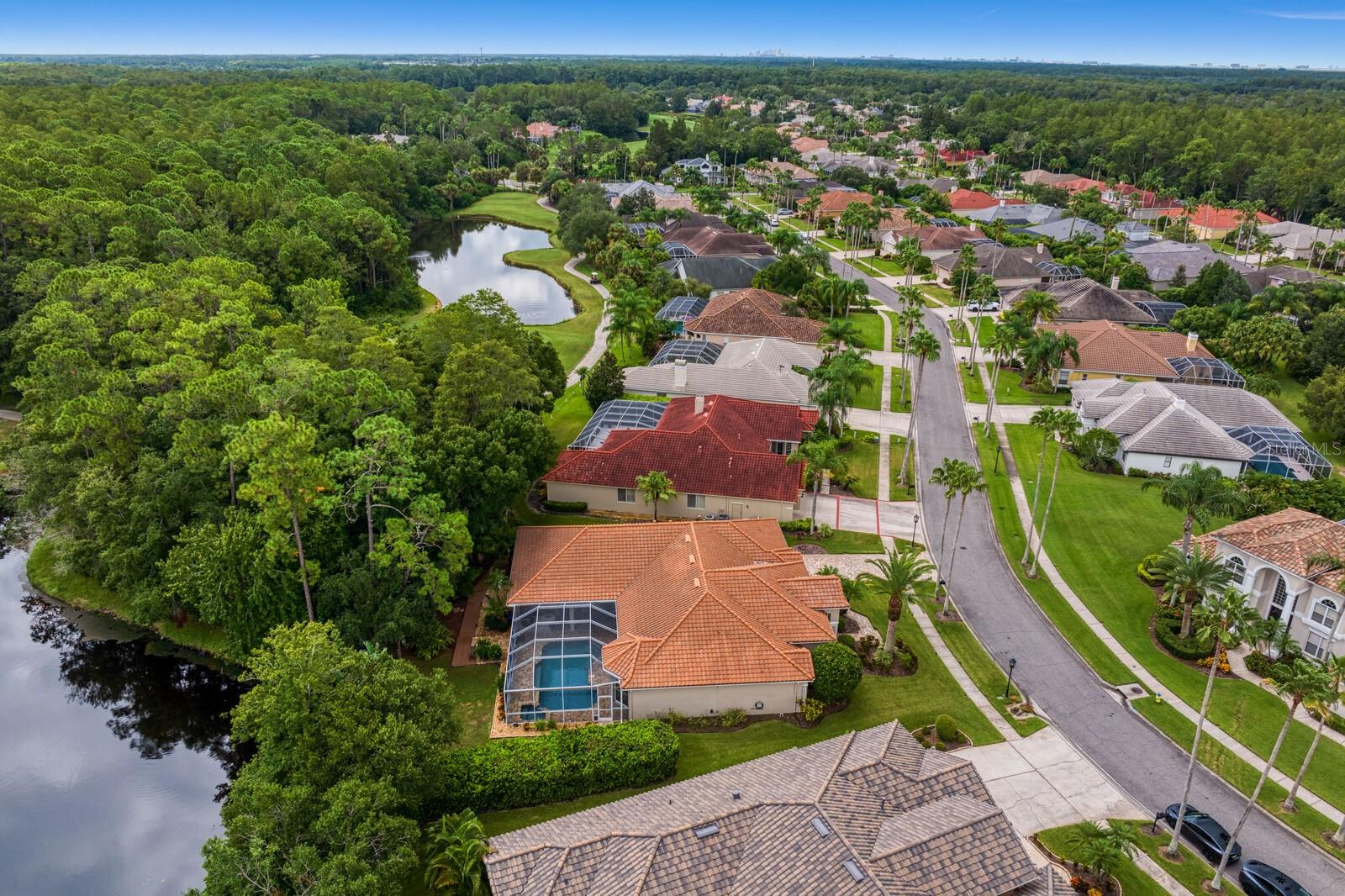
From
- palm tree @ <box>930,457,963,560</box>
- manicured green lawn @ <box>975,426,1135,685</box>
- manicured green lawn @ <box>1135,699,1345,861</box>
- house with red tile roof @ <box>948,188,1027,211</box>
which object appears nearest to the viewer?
manicured green lawn @ <box>1135,699,1345,861</box>

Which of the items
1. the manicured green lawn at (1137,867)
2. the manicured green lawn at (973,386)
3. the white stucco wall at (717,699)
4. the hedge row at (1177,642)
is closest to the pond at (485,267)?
the manicured green lawn at (973,386)

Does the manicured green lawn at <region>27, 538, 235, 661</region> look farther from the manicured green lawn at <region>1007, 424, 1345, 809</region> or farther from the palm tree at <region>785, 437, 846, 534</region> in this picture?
the manicured green lawn at <region>1007, 424, 1345, 809</region>

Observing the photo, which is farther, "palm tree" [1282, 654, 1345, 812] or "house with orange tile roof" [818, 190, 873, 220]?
"house with orange tile roof" [818, 190, 873, 220]

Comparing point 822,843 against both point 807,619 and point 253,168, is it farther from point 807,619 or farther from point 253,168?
point 253,168

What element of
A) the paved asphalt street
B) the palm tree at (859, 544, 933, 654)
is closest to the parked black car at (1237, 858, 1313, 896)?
the paved asphalt street

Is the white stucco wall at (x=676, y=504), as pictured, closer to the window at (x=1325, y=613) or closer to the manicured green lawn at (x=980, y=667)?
the manicured green lawn at (x=980, y=667)

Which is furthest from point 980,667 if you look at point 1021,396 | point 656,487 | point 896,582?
point 1021,396
